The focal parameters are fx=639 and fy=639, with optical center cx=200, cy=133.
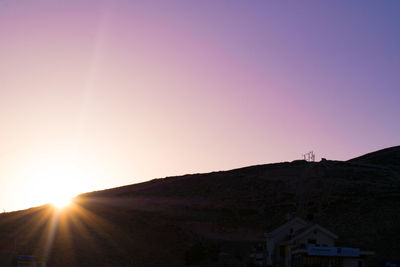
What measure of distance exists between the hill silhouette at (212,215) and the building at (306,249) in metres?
3.37

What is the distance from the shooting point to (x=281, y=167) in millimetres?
121875

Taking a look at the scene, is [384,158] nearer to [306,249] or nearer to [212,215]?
[212,215]

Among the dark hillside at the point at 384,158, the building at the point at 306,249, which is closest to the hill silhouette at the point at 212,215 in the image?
the dark hillside at the point at 384,158

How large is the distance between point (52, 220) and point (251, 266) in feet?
113

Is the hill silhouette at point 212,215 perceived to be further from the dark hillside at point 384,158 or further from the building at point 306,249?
the building at point 306,249

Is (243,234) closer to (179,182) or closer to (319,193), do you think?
(319,193)

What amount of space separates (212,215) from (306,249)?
4410cm

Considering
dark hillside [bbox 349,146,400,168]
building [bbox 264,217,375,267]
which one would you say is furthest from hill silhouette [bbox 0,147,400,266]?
building [bbox 264,217,375,267]

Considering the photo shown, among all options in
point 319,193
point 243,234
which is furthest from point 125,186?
point 243,234

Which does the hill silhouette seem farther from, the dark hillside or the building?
the building

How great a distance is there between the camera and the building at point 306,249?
150 feet

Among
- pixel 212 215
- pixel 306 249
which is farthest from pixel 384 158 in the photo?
pixel 306 249

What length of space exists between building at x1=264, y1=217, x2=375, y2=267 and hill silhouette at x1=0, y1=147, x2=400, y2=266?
3372 millimetres

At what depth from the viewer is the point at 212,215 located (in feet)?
292
